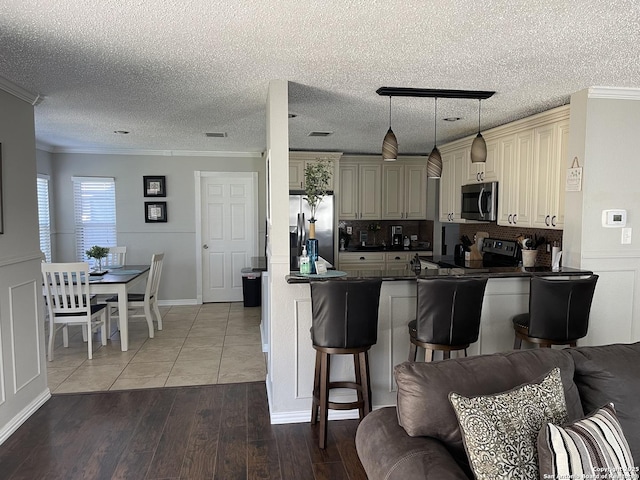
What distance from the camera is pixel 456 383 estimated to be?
1646 millimetres

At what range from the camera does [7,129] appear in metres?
A: 3.00

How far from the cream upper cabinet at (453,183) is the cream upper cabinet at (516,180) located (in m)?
0.73

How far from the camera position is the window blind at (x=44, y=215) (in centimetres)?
589

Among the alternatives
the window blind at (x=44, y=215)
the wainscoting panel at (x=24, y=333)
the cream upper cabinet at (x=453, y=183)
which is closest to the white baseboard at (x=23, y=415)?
the wainscoting panel at (x=24, y=333)

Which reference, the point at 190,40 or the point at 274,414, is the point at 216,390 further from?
the point at 190,40

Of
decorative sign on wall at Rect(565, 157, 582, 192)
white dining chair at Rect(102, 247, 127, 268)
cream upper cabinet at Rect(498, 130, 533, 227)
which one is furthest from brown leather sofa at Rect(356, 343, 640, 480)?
white dining chair at Rect(102, 247, 127, 268)

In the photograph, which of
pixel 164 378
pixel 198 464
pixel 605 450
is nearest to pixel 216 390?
pixel 164 378

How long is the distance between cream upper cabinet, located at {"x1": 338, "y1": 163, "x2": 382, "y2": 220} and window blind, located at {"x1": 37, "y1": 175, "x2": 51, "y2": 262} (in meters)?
4.09

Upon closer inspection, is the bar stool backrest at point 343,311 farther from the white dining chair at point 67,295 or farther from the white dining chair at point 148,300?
the white dining chair at point 148,300

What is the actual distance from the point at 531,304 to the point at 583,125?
1.44 m

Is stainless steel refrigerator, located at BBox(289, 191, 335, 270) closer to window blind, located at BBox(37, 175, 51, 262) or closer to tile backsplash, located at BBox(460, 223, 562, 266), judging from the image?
tile backsplash, located at BBox(460, 223, 562, 266)

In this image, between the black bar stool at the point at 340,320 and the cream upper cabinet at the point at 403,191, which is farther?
the cream upper cabinet at the point at 403,191

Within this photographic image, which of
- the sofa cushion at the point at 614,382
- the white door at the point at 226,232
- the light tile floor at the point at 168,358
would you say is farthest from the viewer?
the white door at the point at 226,232

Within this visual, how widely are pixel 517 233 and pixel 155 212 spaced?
497cm
